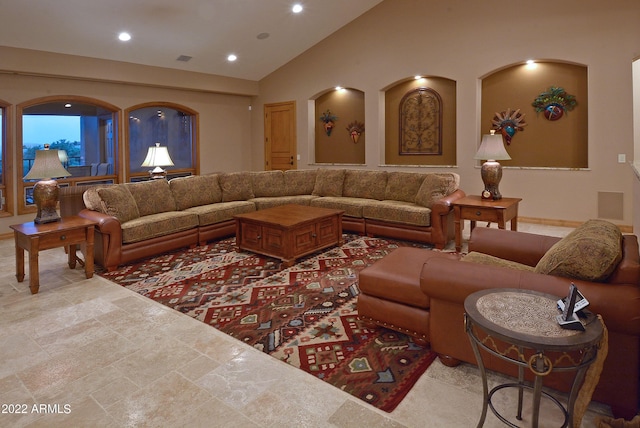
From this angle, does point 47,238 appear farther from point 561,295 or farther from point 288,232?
point 561,295

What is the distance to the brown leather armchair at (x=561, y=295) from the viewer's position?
1806 mm

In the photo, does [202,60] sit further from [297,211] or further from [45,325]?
[45,325]

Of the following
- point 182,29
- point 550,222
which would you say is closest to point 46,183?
point 182,29

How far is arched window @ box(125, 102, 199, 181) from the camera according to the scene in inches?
306

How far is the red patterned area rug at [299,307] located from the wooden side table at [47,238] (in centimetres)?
49

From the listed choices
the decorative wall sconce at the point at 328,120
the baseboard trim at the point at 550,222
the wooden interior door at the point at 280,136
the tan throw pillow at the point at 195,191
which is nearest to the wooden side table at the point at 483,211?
the baseboard trim at the point at 550,222

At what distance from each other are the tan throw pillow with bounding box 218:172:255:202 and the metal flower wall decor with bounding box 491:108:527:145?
426 cm

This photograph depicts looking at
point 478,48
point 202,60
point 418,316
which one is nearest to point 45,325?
point 418,316

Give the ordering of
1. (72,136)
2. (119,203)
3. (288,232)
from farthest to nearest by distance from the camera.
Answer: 1. (72,136)
2. (119,203)
3. (288,232)

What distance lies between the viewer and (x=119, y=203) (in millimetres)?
4664

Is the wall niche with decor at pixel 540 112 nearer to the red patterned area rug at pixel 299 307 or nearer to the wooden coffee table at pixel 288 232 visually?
the red patterned area rug at pixel 299 307

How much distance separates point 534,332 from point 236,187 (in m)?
5.19

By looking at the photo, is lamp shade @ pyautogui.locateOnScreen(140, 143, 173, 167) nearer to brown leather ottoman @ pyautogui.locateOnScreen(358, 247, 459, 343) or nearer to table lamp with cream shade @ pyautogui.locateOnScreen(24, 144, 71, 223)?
table lamp with cream shade @ pyautogui.locateOnScreen(24, 144, 71, 223)

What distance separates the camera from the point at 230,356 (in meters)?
2.56
